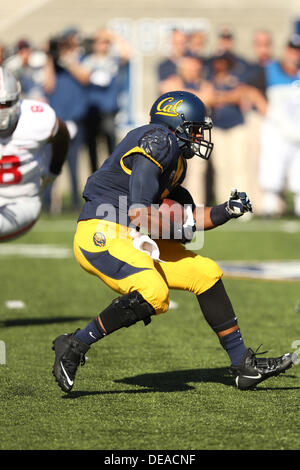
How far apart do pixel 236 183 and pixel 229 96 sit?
2.46 metres

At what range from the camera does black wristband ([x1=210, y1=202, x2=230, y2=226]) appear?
14.8ft

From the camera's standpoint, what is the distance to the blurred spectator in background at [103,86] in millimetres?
13352

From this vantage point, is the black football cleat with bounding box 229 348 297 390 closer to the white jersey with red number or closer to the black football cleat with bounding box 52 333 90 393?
the black football cleat with bounding box 52 333 90 393

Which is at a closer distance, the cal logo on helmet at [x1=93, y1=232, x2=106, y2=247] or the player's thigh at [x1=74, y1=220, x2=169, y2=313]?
the player's thigh at [x1=74, y1=220, x2=169, y2=313]

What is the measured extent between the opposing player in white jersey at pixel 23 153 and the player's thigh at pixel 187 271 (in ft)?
5.29

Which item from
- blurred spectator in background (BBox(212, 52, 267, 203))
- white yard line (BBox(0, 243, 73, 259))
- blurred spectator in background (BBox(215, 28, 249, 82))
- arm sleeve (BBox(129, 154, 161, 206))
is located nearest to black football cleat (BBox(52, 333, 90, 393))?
arm sleeve (BBox(129, 154, 161, 206))

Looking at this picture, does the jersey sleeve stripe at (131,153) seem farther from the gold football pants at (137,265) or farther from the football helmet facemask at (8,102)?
the football helmet facemask at (8,102)

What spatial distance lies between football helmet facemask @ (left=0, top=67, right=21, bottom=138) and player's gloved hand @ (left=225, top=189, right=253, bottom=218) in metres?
1.86

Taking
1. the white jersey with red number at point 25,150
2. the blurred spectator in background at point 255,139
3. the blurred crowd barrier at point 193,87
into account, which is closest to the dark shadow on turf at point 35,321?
the white jersey with red number at point 25,150

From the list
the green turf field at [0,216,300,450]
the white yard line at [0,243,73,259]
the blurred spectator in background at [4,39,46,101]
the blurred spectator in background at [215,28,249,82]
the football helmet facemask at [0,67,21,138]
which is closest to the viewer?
the green turf field at [0,216,300,450]

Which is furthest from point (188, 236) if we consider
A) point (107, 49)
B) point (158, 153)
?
point (107, 49)

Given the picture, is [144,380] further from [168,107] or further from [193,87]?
[193,87]

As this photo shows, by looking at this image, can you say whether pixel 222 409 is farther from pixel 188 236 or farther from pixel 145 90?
pixel 145 90

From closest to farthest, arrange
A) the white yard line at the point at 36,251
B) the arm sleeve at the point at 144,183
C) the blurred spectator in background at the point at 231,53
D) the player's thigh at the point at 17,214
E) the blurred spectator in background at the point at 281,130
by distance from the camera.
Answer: the arm sleeve at the point at 144,183, the player's thigh at the point at 17,214, the white yard line at the point at 36,251, the blurred spectator in background at the point at 281,130, the blurred spectator in background at the point at 231,53
